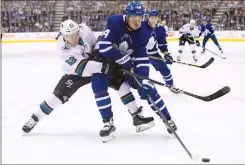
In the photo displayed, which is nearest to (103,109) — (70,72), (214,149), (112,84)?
(112,84)

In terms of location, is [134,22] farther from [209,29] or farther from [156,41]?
[209,29]

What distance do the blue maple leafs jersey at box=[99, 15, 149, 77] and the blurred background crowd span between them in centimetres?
1103

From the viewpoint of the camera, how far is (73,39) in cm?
Result: 303

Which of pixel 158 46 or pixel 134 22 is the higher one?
pixel 134 22

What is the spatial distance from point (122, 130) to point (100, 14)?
11444 millimetres

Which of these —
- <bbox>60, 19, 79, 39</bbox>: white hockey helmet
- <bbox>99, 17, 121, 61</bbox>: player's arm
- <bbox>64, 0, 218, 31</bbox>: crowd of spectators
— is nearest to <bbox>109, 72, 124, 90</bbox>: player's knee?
<bbox>99, 17, 121, 61</bbox>: player's arm

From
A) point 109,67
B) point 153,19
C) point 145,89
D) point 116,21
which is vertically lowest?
point 145,89

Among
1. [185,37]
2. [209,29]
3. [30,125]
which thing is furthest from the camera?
[209,29]

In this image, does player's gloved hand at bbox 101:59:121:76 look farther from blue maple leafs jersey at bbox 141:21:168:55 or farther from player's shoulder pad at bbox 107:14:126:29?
blue maple leafs jersey at bbox 141:21:168:55

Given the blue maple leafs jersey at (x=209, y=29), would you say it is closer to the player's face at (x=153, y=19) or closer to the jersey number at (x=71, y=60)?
the player's face at (x=153, y=19)

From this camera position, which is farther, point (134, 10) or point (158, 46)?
point (158, 46)

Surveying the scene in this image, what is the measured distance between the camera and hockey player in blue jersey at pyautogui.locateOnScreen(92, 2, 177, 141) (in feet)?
9.96

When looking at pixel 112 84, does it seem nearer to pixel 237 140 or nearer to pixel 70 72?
pixel 70 72

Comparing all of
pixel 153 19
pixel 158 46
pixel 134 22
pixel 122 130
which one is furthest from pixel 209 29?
pixel 134 22
